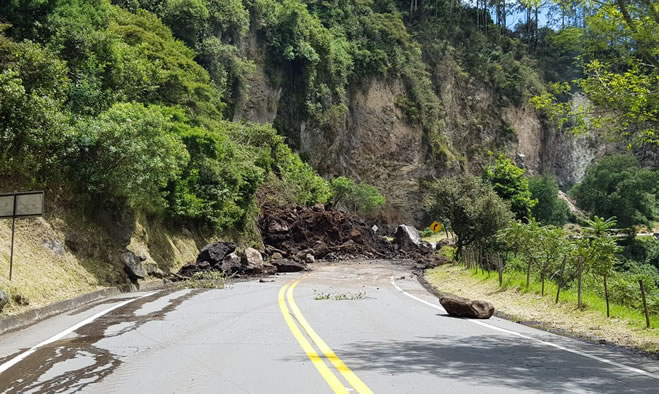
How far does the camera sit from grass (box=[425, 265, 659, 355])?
10.6 m

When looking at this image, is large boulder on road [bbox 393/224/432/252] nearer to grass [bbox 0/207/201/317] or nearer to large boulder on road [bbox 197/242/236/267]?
large boulder on road [bbox 197/242/236/267]

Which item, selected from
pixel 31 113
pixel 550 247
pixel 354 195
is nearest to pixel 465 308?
pixel 550 247

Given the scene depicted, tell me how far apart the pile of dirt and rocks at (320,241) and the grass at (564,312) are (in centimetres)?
1336

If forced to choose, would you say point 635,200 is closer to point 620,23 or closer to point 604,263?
point 604,263

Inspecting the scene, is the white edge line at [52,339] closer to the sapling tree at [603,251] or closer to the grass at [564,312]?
the grass at [564,312]

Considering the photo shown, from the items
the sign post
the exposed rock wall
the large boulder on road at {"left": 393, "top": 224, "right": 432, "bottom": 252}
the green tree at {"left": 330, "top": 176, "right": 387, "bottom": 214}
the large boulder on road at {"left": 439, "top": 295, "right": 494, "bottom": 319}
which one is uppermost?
the exposed rock wall

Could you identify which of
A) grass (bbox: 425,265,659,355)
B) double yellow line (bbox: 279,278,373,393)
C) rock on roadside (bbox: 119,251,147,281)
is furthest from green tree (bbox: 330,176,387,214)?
double yellow line (bbox: 279,278,373,393)

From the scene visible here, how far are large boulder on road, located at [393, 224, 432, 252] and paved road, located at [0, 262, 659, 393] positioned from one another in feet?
141

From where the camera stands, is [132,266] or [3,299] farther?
[132,266]

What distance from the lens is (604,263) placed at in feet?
52.0

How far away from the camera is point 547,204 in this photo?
74.9 m

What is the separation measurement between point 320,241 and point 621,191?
38.4 metres

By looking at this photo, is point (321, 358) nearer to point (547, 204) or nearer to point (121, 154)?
point (121, 154)

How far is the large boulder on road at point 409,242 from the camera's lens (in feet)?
181
